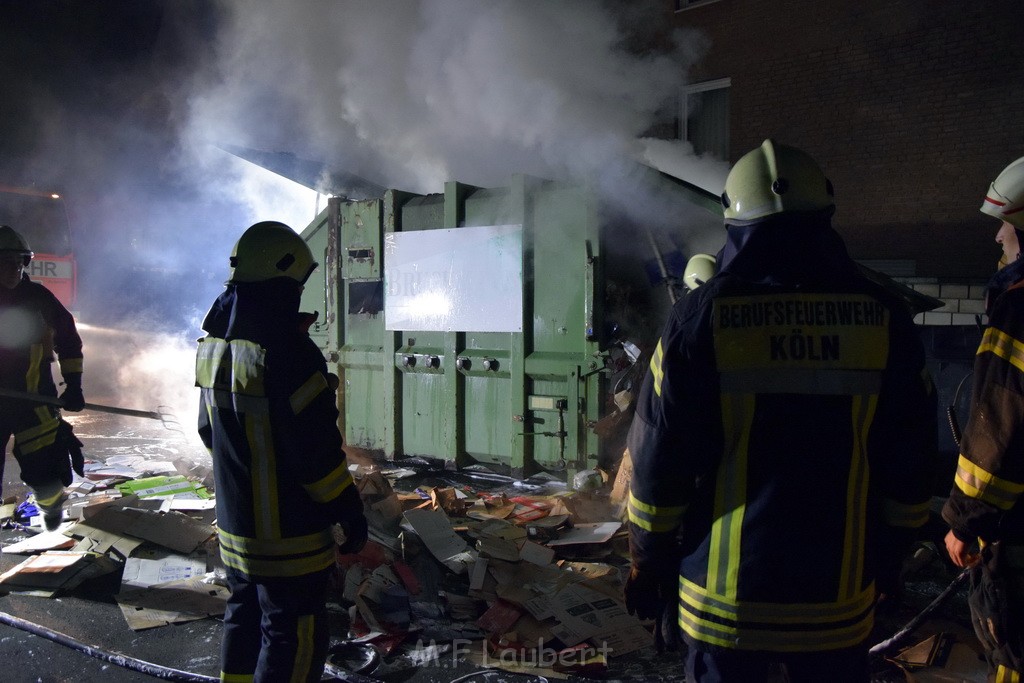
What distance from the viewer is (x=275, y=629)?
7.34 ft

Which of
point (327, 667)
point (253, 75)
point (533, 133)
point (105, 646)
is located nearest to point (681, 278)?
point (533, 133)

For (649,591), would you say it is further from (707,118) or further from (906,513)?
(707,118)

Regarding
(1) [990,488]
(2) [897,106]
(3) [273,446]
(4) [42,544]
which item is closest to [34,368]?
(4) [42,544]

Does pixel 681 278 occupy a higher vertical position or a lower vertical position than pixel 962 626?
higher

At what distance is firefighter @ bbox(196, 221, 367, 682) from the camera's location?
2232 mm

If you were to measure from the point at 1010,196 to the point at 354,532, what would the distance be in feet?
7.72

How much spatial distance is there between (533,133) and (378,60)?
2138 millimetres

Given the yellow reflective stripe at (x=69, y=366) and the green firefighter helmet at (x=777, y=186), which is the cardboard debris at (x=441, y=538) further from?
the green firefighter helmet at (x=777, y=186)

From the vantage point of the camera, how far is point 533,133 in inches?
258

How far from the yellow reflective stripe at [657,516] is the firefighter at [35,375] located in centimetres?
392

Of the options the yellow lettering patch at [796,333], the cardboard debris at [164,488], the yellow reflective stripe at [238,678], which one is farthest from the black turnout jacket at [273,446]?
the cardboard debris at [164,488]

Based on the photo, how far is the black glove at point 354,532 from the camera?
93.1 inches

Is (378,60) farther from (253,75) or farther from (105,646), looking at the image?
(105,646)

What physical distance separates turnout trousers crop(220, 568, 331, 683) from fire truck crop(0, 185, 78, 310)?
1091 centimetres
